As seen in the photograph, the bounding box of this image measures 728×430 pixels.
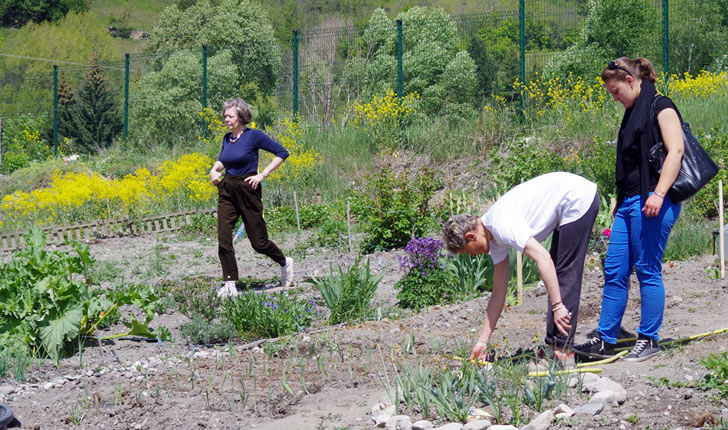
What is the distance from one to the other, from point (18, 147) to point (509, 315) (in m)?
18.2

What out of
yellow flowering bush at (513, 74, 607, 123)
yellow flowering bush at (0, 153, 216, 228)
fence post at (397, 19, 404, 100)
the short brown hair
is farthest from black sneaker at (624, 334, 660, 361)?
fence post at (397, 19, 404, 100)

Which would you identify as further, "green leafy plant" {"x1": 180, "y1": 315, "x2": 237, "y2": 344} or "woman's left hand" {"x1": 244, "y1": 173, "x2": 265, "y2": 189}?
"woman's left hand" {"x1": 244, "y1": 173, "x2": 265, "y2": 189}

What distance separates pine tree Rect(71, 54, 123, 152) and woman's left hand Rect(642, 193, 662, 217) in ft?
65.9

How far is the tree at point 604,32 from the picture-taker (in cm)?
2092

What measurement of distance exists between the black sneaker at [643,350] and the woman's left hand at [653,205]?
2.36 ft

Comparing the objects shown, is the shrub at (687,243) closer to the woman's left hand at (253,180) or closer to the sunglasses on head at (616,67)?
the sunglasses on head at (616,67)

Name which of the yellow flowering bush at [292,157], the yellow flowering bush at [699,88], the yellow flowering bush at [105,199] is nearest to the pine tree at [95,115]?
the yellow flowering bush at [292,157]

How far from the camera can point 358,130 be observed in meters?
13.5

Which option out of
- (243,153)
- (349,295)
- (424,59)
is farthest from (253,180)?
(424,59)

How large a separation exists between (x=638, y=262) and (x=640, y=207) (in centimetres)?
30

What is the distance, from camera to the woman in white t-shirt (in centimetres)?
361

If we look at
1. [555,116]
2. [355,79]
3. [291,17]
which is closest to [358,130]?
[555,116]

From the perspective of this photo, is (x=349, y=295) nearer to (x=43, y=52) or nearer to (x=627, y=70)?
(x=627, y=70)

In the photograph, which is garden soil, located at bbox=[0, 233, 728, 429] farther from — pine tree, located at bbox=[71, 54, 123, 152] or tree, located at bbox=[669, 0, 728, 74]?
pine tree, located at bbox=[71, 54, 123, 152]
